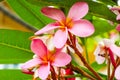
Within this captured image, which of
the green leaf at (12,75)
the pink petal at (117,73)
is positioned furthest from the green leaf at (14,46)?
the pink petal at (117,73)

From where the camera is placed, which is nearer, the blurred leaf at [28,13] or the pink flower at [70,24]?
the pink flower at [70,24]

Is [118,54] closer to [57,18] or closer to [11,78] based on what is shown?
[57,18]

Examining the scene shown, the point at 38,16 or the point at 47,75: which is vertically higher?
the point at 38,16

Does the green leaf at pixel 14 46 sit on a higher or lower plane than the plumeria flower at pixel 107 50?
higher

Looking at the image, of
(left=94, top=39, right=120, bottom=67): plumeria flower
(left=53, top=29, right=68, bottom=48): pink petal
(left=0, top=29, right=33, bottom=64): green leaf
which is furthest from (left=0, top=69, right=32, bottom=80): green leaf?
(left=53, top=29, right=68, bottom=48): pink petal

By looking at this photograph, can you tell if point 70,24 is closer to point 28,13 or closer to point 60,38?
point 60,38

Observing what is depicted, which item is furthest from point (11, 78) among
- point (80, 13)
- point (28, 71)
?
point (80, 13)

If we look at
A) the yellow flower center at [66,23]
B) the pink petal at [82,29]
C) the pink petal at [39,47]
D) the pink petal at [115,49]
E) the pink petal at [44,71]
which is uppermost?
the yellow flower center at [66,23]

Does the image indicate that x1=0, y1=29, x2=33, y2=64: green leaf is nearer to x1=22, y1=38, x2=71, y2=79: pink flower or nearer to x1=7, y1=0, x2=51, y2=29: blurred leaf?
x1=7, y1=0, x2=51, y2=29: blurred leaf

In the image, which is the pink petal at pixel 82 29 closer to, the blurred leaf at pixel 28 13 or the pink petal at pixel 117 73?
the pink petal at pixel 117 73
